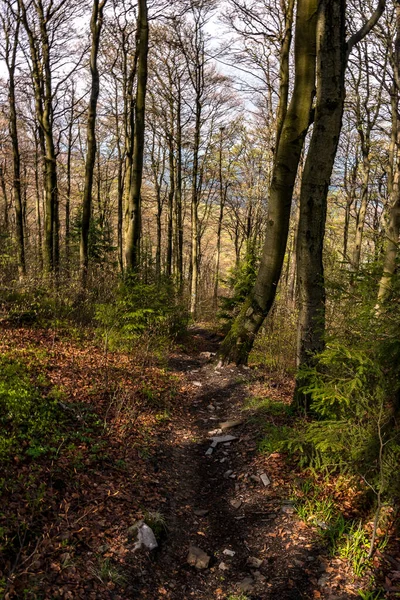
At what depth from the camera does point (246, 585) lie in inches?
116

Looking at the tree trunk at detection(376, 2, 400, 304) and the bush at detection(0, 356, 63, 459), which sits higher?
the tree trunk at detection(376, 2, 400, 304)

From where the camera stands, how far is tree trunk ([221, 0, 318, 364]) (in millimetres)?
6203

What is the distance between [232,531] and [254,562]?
44 centimetres

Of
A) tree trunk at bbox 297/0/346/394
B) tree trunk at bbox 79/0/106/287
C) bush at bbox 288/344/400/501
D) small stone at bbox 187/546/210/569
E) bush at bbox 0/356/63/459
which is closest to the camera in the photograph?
bush at bbox 288/344/400/501

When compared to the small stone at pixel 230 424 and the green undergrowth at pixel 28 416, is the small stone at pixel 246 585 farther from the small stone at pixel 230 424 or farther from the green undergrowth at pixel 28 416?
the small stone at pixel 230 424

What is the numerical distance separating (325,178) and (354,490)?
3.61 m

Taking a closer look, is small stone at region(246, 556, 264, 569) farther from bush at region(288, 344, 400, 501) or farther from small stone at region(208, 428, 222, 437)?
small stone at region(208, 428, 222, 437)

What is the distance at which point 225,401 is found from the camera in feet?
22.2

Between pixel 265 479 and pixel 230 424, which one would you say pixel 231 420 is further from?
pixel 265 479

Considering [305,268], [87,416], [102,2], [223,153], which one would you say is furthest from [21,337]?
[223,153]

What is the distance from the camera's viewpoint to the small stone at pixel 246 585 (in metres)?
2.90

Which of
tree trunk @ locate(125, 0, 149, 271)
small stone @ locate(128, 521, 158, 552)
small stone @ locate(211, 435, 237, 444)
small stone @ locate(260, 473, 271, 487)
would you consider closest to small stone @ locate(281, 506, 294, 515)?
small stone @ locate(260, 473, 271, 487)

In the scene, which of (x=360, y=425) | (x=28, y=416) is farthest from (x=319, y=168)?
(x=28, y=416)

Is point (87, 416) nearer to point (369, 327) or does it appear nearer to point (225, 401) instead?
point (225, 401)
